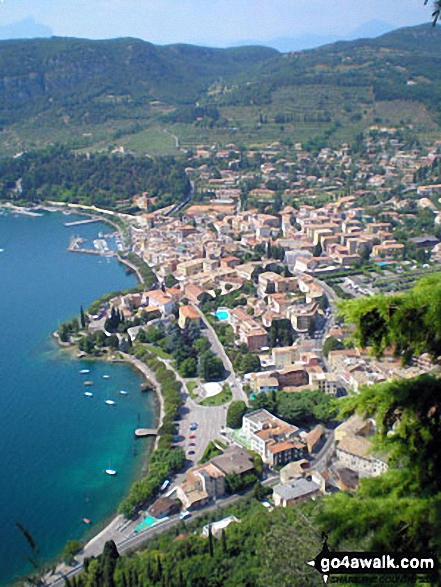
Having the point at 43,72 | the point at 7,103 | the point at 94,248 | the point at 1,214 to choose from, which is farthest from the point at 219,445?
the point at 43,72

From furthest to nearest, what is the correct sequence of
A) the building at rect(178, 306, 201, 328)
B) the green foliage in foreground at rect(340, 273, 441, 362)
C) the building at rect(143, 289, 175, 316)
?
the building at rect(143, 289, 175, 316) < the building at rect(178, 306, 201, 328) < the green foliage in foreground at rect(340, 273, 441, 362)

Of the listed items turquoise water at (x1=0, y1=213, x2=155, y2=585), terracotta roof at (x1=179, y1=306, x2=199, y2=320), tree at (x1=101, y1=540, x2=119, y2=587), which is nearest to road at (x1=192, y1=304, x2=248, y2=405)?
terracotta roof at (x1=179, y1=306, x2=199, y2=320)

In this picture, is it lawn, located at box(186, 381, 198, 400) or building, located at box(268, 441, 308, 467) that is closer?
building, located at box(268, 441, 308, 467)

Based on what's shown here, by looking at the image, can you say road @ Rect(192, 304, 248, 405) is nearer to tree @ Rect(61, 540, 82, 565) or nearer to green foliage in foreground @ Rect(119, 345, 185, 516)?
green foliage in foreground @ Rect(119, 345, 185, 516)

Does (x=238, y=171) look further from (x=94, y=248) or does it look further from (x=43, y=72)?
(x=43, y=72)

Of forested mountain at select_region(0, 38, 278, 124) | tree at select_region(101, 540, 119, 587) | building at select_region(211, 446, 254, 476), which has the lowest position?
building at select_region(211, 446, 254, 476)

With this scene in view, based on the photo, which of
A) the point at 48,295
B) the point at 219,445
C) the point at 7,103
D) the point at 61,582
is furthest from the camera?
the point at 7,103
